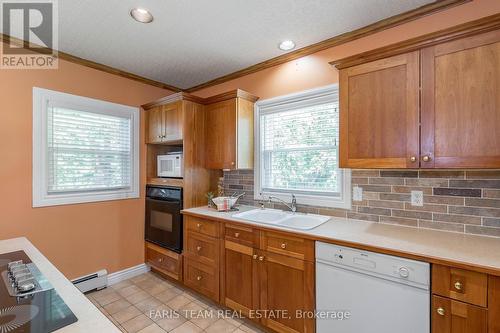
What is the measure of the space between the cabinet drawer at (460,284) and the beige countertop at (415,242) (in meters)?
0.05

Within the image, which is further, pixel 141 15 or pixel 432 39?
pixel 141 15

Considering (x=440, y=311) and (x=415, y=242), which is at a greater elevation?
(x=415, y=242)

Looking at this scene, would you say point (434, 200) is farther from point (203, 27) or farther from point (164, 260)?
point (164, 260)

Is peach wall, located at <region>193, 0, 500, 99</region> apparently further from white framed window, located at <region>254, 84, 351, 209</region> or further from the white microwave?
the white microwave

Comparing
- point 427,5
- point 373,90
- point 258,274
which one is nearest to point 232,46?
point 373,90

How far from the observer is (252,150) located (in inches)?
111

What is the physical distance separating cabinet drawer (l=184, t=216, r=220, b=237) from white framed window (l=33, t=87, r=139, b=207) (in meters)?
0.97

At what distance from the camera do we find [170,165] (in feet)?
9.56

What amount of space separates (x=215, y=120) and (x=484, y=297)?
8.34ft

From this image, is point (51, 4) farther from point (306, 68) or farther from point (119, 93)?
point (306, 68)

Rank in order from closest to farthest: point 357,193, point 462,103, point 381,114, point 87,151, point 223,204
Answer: point 462,103, point 381,114, point 357,193, point 223,204, point 87,151

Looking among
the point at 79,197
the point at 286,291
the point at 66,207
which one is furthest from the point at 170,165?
the point at 286,291

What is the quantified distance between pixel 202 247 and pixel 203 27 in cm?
203

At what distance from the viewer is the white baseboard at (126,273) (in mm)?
2836
